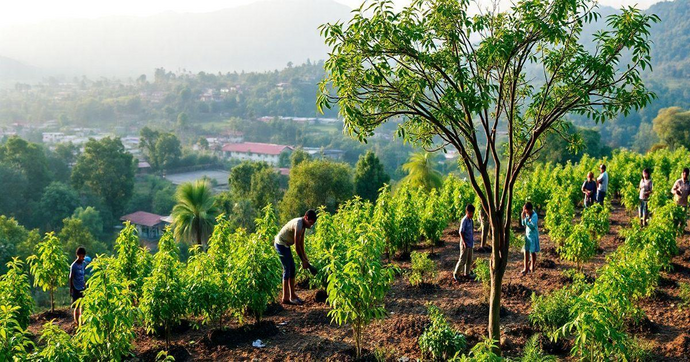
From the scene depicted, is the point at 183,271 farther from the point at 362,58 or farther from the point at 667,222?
the point at 667,222

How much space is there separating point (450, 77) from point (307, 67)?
19505 cm

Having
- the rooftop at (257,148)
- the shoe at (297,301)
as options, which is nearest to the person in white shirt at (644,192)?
the shoe at (297,301)

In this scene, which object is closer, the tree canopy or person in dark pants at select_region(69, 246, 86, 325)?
person in dark pants at select_region(69, 246, 86, 325)

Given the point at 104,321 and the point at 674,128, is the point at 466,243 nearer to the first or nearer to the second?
the point at 104,321

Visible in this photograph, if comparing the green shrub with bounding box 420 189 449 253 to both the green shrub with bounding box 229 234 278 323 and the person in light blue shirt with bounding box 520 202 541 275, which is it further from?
the green shrub with bounding box 229 234 278 323

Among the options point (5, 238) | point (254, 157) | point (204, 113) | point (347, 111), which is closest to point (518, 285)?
point (347, 111)

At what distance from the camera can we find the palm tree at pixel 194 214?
18297mm

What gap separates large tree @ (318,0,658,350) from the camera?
5.96 metres

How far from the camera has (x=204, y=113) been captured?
13725cm

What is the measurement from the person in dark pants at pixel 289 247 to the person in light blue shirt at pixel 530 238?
3940 millimetres

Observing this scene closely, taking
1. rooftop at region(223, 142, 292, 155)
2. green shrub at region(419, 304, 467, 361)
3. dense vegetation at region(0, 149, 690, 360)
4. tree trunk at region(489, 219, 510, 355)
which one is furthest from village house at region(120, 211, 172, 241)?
tree trunk at region(489, 219, 510, 355)

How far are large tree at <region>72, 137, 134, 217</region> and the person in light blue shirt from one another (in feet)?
149

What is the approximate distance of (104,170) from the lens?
162ft

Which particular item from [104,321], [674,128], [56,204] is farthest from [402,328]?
[674,128]
